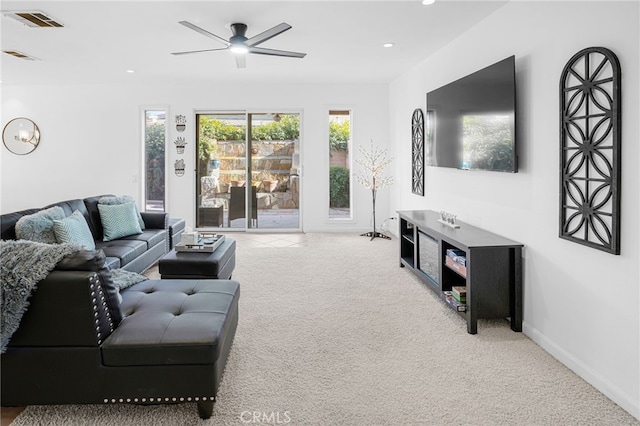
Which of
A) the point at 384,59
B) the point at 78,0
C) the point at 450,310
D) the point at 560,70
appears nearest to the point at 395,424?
the point at 450,310

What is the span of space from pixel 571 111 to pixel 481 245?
1035 mm

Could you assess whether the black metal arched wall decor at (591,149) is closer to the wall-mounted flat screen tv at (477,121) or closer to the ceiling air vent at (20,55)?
the wall-mounted flat screen tv at (477,121)

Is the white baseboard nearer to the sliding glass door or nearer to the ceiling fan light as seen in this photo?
the ceiling fan light

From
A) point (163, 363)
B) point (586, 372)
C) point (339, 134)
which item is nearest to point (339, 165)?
point (339, 134)

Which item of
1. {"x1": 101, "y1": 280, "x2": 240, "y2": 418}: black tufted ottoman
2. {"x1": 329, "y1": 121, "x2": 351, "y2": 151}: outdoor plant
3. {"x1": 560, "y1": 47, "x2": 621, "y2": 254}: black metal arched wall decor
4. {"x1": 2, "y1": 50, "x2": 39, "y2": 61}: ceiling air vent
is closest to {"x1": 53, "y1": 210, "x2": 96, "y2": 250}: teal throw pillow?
{"x1": 101, "y1": 280, "x2": 240, "y2": 418}: black tufted ottoman

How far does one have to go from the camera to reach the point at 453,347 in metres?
2.91

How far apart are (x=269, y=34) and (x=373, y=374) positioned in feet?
→ 9.18

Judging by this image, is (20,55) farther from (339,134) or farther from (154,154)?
(339,134)

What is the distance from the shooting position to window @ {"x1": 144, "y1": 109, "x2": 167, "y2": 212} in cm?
756

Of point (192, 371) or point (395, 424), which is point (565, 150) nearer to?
point (395, 424)

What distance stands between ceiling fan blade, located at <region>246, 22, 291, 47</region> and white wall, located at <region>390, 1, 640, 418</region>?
5.72 feet

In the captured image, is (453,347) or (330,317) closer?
(453,347)

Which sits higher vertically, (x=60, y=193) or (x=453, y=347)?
(x=60, y=193)

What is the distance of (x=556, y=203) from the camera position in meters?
2.79
